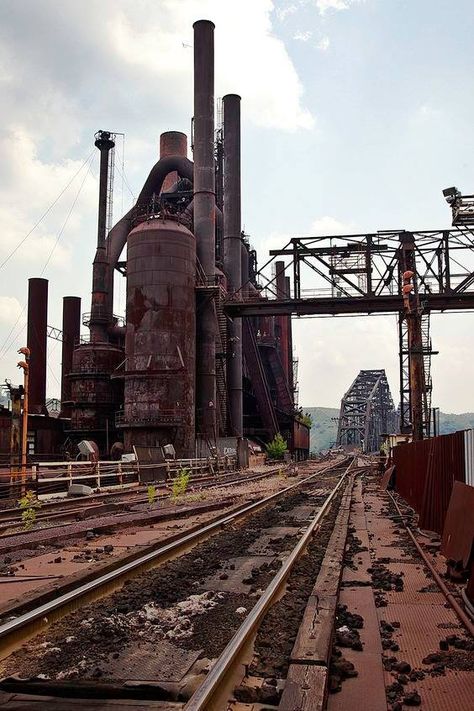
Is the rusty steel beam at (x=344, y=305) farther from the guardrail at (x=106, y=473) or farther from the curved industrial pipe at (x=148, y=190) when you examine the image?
the curved industrial pipe at (x=148, y=190)

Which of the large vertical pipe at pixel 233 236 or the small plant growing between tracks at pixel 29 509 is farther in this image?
the large vertical pipe at pixel 233 236

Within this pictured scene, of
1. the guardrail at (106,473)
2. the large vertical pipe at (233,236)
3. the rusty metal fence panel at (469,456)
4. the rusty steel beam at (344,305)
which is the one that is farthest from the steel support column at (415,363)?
the large vertical pipe at (233,236)

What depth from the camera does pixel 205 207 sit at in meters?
42.7

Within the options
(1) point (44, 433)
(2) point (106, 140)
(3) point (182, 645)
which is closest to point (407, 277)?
(3) point (182, 645)

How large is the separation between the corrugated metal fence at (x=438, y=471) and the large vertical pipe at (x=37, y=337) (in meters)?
37.3

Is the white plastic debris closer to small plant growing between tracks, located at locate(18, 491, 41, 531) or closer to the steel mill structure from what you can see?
small plant growing between tracks, located at locate(18, 491, 41, 531)

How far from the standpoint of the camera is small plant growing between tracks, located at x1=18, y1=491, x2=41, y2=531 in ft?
42.8

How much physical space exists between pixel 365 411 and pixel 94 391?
347 feet

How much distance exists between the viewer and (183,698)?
4.01 m

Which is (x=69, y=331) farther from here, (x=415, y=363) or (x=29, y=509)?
(x=29, y=509)

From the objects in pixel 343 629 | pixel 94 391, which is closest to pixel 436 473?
pixel 343 629

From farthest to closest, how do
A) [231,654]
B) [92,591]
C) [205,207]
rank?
[205,207] → [92,591] → [231,654]

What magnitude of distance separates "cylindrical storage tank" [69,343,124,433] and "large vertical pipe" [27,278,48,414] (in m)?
6.65

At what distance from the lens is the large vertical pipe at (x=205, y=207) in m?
40.1
